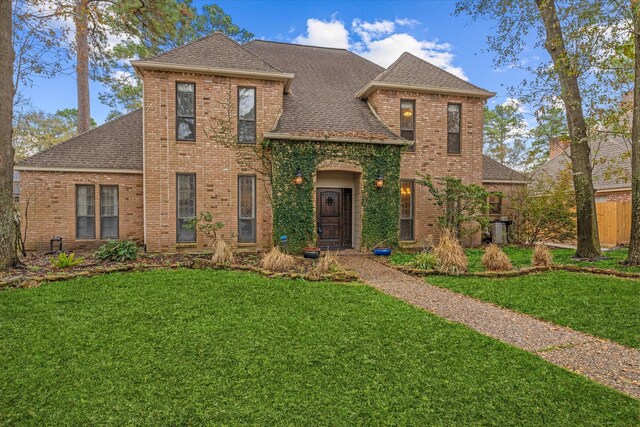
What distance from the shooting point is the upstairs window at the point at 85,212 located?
36.4ft

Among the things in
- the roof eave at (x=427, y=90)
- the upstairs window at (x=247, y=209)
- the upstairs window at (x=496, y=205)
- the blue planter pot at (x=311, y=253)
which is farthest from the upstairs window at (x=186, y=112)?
the upstairs window at (x=496, y=205)

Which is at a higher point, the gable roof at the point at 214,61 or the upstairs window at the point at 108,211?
the gable roof at the point at 214,61

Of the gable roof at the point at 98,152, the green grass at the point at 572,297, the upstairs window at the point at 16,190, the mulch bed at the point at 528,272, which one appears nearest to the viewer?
the green grass at the point at 572,297

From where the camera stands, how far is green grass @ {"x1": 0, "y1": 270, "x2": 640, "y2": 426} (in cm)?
266

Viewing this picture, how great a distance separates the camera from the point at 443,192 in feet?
38.9

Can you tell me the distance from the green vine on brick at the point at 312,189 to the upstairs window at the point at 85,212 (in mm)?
6244

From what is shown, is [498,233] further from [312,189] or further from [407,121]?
[312,189]

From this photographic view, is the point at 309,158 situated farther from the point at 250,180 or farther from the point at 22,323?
the point at 22,323

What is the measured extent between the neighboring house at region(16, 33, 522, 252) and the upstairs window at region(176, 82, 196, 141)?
0.03 meters

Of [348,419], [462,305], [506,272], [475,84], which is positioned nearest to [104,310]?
[348,419]

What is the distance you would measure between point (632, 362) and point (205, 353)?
4.68m

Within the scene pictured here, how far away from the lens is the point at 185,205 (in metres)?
10.4

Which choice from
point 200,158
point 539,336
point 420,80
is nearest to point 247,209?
point 200,158

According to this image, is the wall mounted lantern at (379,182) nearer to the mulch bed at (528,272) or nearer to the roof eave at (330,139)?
the roof eave at (330,139)
